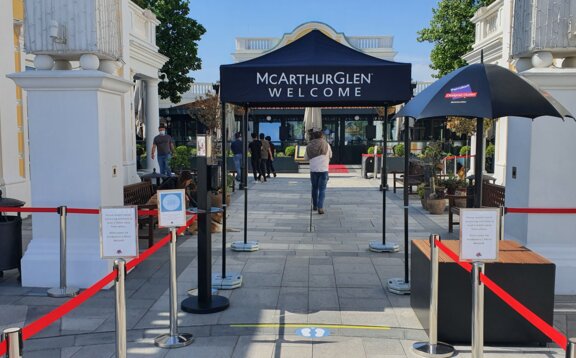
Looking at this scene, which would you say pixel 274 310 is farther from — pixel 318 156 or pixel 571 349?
pixel 318 156

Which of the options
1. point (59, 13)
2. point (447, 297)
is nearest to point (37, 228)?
point (59, 13)

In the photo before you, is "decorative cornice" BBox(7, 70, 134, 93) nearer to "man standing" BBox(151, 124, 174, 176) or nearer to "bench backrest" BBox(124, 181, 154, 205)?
"bench backrest" BBox(124, 181, 154, 205)

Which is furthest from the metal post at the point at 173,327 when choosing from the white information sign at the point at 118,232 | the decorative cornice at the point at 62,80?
the decorative cornice at the point at 62,80

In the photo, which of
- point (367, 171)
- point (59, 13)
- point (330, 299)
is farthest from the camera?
point (367, 171)

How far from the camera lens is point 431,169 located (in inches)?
520

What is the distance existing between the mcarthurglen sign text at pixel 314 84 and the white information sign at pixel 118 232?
242 cm

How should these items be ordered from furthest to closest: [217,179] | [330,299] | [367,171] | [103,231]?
[367,171], [330,299], [217,179], [103,231]

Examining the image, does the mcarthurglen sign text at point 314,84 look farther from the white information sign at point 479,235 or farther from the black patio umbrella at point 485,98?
the white information sign at point 479,235

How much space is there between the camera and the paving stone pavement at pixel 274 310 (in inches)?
183

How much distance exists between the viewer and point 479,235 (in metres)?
3.90

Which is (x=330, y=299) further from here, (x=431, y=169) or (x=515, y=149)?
(x=431, y=169)

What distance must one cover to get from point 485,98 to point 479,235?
144 centimetres

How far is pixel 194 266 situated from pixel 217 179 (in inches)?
94.4

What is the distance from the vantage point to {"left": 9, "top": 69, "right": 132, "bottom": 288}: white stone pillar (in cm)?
643
